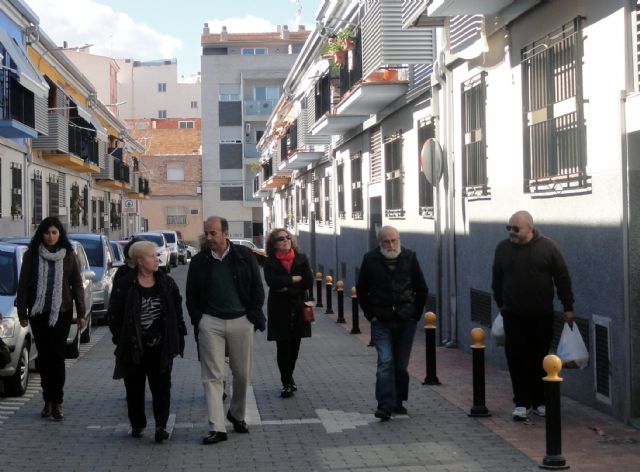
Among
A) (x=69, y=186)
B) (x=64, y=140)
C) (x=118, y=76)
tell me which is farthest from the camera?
(x=118, y=76)

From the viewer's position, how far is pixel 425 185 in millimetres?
17422

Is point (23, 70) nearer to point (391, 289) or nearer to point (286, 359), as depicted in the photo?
point (286, 359)

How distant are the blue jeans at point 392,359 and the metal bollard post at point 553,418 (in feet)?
7.43

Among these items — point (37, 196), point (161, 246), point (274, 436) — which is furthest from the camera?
point (161, 246)

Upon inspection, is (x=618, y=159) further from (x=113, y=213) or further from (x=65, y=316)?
(x=113, y=213)

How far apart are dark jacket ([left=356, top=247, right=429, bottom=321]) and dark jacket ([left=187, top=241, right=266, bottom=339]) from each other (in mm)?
1127

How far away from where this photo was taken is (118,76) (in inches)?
3836

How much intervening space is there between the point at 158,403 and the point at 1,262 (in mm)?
5041

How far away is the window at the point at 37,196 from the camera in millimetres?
32250

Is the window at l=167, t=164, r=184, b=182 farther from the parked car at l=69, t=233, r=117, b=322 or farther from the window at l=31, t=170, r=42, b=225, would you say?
the parked car at l=69, t=233, r=117, b=322

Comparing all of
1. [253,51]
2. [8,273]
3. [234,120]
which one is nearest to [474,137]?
[8,273]

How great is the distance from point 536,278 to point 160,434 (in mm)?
3369

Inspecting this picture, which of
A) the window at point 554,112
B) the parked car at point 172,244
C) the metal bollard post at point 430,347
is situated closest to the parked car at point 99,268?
the metal bollard post at point 430,347

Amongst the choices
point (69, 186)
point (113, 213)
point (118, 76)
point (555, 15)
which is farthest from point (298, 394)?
point (118, 76)
